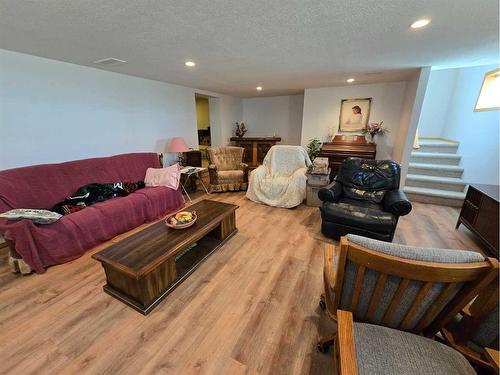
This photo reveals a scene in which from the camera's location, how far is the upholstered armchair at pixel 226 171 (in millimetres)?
4098

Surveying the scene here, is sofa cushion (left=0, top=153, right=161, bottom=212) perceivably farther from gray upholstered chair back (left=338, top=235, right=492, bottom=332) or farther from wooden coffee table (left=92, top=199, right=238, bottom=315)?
gray upholstered chair back (left=338, top=235, right=492, bottom=332)

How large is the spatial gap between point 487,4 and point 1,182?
4.40 metres

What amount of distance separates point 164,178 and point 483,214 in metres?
4.07

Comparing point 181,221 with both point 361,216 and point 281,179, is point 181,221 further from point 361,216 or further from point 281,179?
point 281,179

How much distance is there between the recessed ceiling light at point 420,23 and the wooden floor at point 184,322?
88.0 inches

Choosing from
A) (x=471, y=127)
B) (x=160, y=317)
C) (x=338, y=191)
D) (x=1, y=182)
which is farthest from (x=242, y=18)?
(x=471, y=127)

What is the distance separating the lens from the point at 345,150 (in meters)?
4.27

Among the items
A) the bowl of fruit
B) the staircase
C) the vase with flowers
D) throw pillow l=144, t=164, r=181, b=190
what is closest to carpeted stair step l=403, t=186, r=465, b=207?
the staircase

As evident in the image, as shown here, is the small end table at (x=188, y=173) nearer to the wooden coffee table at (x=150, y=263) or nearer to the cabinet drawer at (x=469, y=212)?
the wooden coffee table at (x=150, y=263)

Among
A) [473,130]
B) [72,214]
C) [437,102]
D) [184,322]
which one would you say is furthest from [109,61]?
[437,102]

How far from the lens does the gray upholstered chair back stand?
0.79 metres

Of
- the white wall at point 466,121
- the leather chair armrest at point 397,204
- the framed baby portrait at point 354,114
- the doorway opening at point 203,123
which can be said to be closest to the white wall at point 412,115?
the framed baby portrait at point 354,114

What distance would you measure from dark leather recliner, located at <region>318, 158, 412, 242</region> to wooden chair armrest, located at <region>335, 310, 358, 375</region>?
5.07 ft

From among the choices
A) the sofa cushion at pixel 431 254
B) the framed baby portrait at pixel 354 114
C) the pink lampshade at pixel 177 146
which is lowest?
the sofa cushion at pixel 431 254
